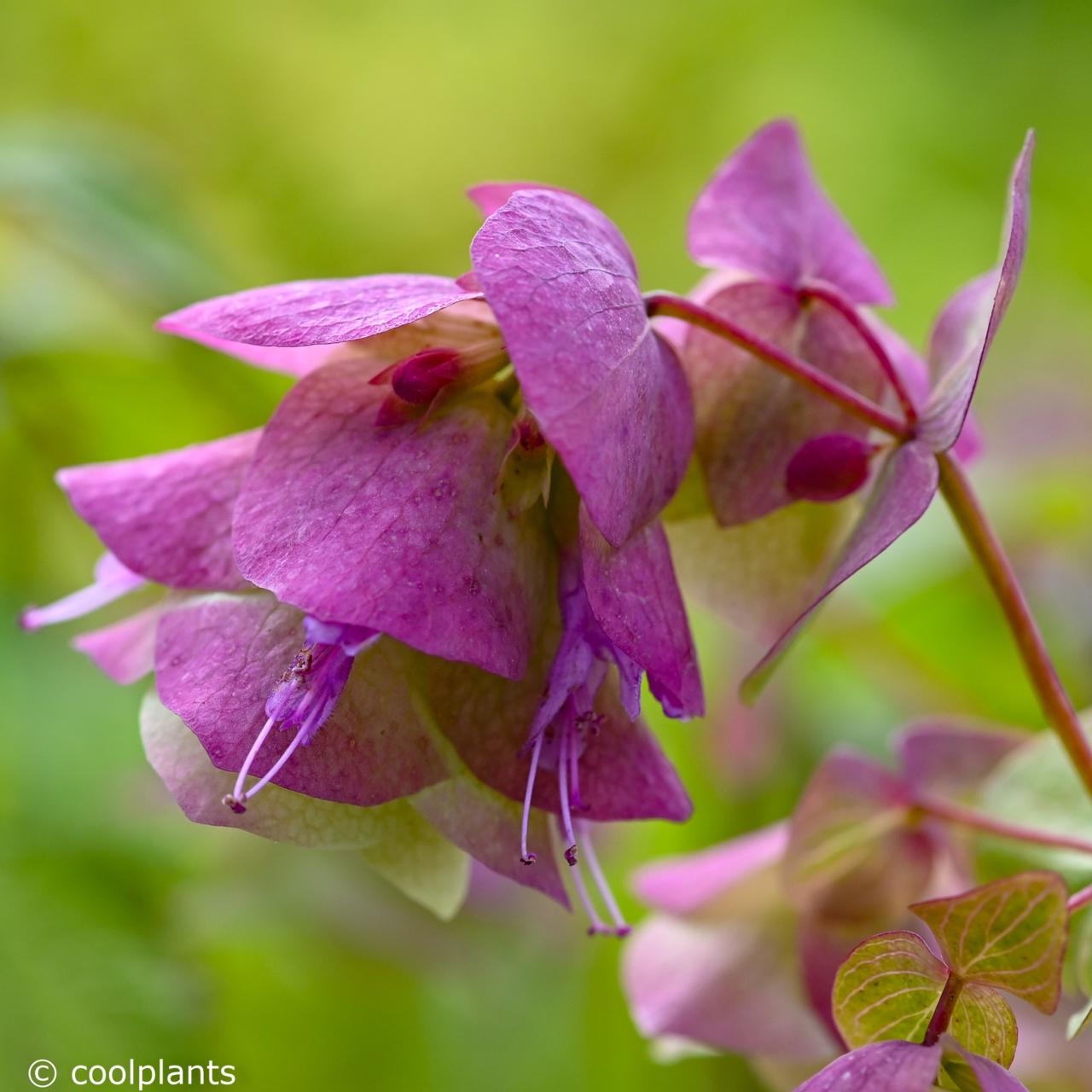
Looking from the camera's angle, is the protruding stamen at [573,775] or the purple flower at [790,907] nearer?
the protruding stamen at [573,775]

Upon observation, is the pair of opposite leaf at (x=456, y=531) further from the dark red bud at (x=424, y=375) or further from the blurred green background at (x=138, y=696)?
the blurred green background at (x=138, y=696)

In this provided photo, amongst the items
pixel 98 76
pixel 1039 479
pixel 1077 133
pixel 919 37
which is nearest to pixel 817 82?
pixel 919 37

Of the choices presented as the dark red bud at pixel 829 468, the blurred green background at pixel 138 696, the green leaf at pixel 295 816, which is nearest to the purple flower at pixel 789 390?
the dark red bud at pixel 829 468

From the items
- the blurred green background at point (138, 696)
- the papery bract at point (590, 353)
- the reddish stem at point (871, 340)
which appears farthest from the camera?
the blurred green background at point (138, 696)

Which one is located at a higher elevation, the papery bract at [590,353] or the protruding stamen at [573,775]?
the papery bract at [590,353]

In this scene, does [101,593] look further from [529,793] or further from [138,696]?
[138,696]

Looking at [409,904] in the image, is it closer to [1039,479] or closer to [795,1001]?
[795,1001]

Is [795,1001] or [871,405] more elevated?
[871,405]

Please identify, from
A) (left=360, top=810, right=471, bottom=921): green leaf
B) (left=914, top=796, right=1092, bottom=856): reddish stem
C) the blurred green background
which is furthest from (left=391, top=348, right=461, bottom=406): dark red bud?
the blurred green background

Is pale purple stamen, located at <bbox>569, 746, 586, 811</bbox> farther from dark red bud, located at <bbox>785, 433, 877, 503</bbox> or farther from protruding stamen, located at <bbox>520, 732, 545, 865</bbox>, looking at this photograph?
dark red bud, located at <bbox>785, 433, 877, 503</bbox>
